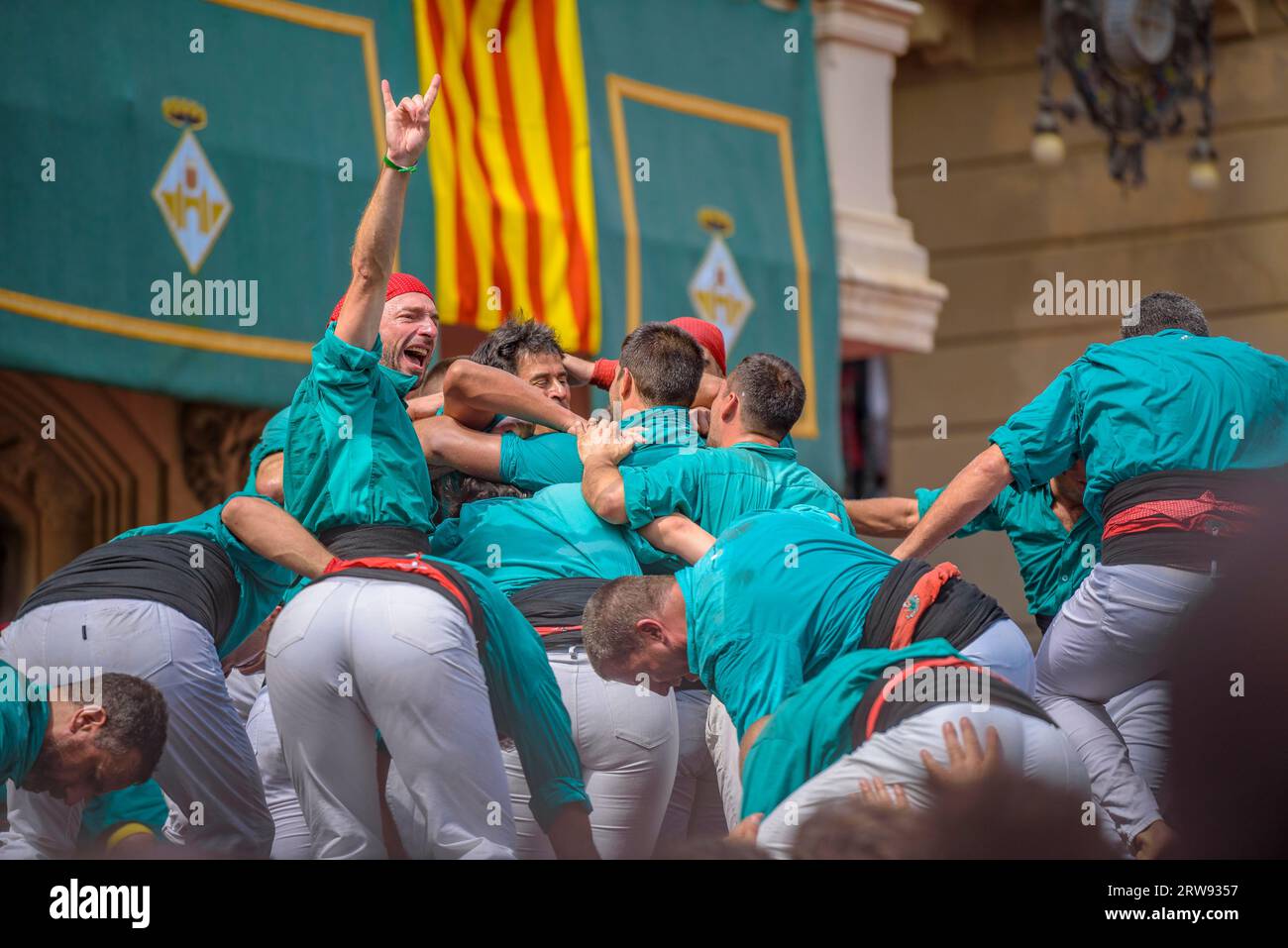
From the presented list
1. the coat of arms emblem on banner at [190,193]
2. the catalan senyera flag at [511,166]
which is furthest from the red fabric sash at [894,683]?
the catalan senyera flag at [511,166]

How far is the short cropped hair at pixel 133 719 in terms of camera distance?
367 centimetres

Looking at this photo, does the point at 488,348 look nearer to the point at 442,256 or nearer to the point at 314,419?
the point at 314,419

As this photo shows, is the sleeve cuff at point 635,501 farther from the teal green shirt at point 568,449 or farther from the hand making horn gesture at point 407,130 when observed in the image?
the hand making horn gesture at point 407,130

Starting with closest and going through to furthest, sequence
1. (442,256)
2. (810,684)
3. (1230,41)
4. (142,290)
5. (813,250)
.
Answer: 1. (810,684)
2. (142,290)
3. (442,256)
4. (813,250)
5. (1230,41)

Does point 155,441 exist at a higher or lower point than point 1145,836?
higher

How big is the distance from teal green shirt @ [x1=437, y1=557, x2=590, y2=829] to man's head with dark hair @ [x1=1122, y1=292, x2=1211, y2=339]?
1667mm

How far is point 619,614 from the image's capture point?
354 cm

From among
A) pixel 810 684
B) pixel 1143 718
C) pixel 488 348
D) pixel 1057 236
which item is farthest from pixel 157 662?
pixel 1057 236

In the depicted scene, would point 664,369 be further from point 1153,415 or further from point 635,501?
point 1153,415

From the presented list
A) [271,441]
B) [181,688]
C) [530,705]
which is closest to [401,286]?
[271,441]

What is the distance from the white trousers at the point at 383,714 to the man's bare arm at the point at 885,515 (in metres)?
1.85

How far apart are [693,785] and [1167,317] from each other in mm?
1558
